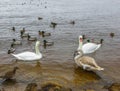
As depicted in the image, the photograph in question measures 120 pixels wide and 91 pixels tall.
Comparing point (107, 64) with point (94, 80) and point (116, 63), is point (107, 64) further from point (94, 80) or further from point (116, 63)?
point (94, 80)

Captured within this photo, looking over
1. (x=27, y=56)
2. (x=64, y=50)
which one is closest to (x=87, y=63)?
(x=27, y=56)

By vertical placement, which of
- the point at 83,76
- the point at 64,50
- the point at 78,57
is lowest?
the point at 83,76

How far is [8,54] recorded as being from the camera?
1702cm

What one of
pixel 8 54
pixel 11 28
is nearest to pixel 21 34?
pixel 11 28

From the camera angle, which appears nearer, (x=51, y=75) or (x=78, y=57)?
(x=51, y=75)

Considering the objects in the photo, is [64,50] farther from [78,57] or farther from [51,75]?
[51,75]

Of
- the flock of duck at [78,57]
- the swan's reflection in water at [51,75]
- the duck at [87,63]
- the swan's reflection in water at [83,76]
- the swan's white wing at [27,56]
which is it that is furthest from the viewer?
the swan's white wing at [27,56]

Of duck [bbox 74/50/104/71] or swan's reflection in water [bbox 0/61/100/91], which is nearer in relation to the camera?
swan's reflection in water [bbox 0/61/100/91]

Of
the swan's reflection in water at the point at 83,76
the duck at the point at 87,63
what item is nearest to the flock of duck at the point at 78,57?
the duck at the point at 87,63

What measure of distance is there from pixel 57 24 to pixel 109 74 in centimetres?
1347

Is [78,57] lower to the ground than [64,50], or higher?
higher

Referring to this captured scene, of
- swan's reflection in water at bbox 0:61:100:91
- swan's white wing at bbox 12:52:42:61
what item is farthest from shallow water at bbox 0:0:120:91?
swan's white wing at bbox 12:52:42:61

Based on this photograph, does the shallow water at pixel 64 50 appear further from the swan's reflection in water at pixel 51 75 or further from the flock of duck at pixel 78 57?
the flock of duck at pixel 78 57

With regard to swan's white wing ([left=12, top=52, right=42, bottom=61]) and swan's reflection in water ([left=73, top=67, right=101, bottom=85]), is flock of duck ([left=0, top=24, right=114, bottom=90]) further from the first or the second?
swan's reflection in water ([left=73, top=67, right=101, bottom=85])
